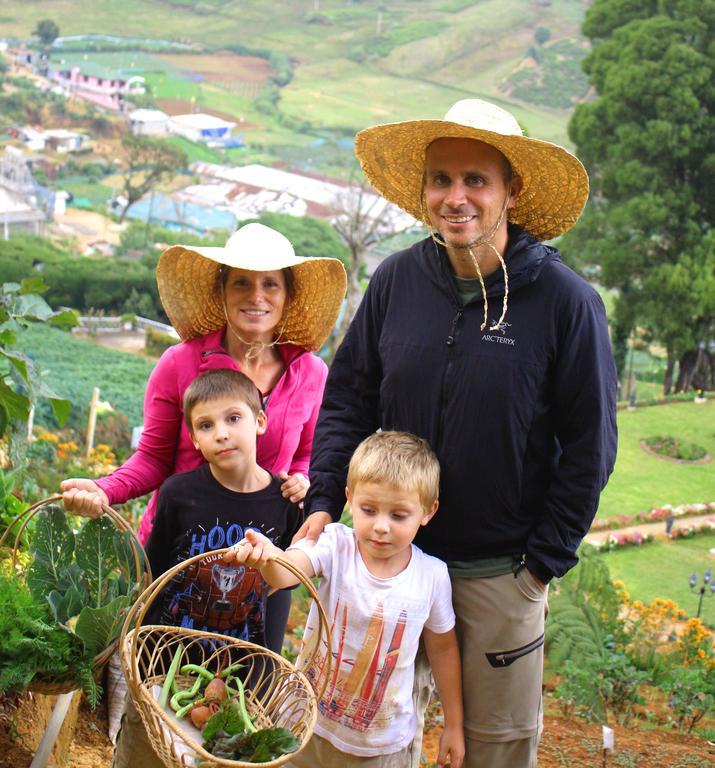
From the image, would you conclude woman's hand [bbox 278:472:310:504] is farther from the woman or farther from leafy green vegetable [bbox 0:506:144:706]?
leafy green vegetable [bbox 0:506:144:706]

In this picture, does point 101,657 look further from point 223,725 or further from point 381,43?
point 381,43

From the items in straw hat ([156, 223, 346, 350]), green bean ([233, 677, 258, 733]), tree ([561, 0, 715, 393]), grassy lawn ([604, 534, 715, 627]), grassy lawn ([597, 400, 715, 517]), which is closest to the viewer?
green bean ([233, 677, 258, 733])

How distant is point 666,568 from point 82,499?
7878 millimetres

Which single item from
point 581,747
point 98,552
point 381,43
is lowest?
point 581,747

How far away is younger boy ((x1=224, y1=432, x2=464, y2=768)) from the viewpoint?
2195 mm

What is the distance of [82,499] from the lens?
2.40 meters

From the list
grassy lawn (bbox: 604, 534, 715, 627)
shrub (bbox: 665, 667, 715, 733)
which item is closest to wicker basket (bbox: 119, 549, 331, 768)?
shrub (bbox: 665, 667, 715, 733)

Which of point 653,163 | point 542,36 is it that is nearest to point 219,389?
point 653,163

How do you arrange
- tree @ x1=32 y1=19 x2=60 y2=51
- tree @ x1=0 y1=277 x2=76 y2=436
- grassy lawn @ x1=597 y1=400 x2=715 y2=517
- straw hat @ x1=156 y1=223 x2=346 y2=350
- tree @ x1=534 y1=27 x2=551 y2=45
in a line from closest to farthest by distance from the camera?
1. straw hat @ x1=156 y1=223 x2=346 y2=350
2. tree @ x1=0 y1=277 x2=76 y2=436
3. grassy lawn @ x1=597 y1=400 x2=715 y2=517
4. tree @ x1=32 y1=19 x2=60 y2=51
5. tree @ x1=534 y1=27 x2=551 y2=45

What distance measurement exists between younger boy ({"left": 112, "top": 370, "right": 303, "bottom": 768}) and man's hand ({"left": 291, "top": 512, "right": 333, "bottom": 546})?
0.20 metres

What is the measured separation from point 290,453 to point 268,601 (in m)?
0.37

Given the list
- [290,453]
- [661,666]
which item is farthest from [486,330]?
[661,666]

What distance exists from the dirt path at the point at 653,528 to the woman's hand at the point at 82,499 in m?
7.92

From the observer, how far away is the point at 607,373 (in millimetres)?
2170
